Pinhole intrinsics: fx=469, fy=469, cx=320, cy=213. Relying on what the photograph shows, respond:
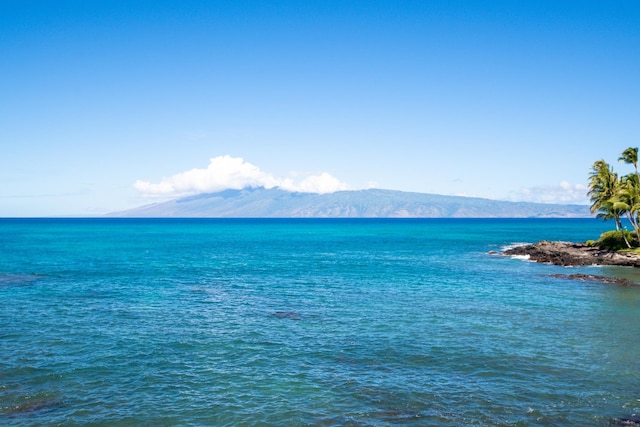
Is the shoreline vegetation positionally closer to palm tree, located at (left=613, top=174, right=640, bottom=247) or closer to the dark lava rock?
palm tree, located at (left=613, top=174, right=640, bottom=247)

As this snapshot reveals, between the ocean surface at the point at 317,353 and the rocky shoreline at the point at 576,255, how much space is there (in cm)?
2615

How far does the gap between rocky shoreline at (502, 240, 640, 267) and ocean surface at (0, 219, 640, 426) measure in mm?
26150

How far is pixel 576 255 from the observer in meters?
88.4

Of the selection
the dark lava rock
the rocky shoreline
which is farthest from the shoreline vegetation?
the dark lava rock

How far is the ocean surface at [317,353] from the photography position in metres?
22.2

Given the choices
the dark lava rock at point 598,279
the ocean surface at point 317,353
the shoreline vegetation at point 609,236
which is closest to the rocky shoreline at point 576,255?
the shoreline vegetation at point 609,236

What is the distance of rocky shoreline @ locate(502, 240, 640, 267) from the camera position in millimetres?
79812

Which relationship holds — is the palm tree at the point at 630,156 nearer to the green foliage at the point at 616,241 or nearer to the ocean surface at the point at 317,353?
the green foliage at the point at 616,241

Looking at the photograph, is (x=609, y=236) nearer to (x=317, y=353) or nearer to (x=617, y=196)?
(x=617, y=196)

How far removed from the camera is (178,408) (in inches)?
885

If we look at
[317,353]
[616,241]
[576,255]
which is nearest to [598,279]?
[576,255]

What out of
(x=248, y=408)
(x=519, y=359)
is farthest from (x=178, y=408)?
(x=519, y=359)

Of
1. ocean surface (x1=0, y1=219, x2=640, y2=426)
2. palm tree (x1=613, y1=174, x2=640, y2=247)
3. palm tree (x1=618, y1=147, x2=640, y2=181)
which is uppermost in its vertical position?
palm tree (x1=618, y1=147, x2=640, y2=181)

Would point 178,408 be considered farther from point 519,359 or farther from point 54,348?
point 519,359
